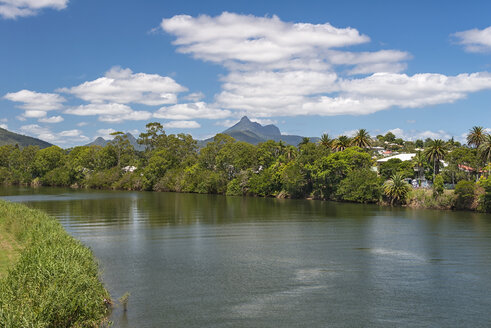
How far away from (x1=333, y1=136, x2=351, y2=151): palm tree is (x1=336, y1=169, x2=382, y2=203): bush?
628 inches

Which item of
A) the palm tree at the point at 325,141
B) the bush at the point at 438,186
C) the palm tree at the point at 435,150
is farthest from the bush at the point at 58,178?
the bush at the point at 438,186

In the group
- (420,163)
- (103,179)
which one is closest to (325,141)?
(420,163)

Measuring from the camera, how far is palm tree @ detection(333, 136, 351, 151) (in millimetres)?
97750

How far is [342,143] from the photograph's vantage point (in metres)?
97.8

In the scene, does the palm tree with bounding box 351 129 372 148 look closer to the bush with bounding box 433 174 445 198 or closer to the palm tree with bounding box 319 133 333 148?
the palm tree with bounding box 319 133 333 148

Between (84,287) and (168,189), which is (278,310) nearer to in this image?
(84,287)

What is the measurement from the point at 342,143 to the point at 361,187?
2130 cm

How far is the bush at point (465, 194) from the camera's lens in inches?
2549

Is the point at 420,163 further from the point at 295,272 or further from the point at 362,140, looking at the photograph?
the point at 295,272

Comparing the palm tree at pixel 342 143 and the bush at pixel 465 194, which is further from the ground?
the palm tree at pixel 342 143

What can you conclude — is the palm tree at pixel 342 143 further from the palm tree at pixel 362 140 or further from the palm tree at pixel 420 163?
the palm tree at pixel 420 163

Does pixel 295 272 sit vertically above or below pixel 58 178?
below

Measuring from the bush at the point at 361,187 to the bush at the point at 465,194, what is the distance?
46.9 feet

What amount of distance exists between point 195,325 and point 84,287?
5002 millimetres
